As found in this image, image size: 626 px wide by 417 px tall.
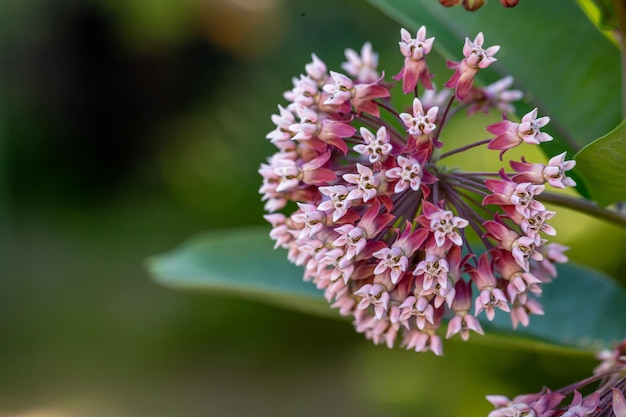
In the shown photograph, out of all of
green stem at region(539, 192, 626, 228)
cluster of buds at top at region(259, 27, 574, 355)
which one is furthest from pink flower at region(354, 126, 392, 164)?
green stem at region(539, 192, 626, 228)

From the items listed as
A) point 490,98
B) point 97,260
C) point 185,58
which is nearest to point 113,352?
point 97,260

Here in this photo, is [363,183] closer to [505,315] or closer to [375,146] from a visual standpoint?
[375,146]

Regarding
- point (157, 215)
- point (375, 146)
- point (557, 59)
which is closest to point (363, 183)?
point (375, 146)

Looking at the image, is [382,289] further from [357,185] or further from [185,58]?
[185,58]

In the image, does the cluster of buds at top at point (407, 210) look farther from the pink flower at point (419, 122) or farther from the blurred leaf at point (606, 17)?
the blurred leaf at point (606, 17)

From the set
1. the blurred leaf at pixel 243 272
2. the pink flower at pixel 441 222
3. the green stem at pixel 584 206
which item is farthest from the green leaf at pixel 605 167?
the blurred leaf at pixel 243 272

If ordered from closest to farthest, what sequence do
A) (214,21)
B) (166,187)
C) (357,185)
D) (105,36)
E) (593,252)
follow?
(357,185)
(593,252)
(166,187)
(214,21)
(105,36)
